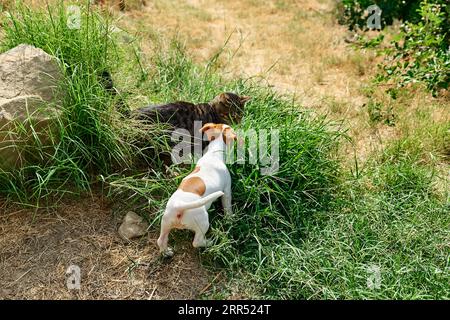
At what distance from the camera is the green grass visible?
2.98 m

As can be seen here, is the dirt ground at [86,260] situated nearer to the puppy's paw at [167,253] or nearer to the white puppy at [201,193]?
the puppy's paw at [167,253]

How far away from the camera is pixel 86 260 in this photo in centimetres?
307

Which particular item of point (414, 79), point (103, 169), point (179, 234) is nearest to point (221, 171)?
point (179, 234)

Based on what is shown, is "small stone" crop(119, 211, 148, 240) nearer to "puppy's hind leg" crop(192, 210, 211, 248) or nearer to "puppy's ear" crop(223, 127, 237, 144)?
"puppy's hind leg" crop(192, 210, 211, 248)

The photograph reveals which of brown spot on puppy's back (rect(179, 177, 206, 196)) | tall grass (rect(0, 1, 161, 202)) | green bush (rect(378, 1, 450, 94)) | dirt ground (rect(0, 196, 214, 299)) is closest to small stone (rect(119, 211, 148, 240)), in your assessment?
dirt ground (rect(0, 196, 214, 299))

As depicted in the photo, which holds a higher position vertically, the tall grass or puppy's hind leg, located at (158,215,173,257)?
the tall grass

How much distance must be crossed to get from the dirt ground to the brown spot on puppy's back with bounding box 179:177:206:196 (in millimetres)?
376

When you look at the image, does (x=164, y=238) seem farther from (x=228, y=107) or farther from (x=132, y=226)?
(x=228, y=107)

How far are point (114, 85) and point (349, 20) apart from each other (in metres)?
3.42

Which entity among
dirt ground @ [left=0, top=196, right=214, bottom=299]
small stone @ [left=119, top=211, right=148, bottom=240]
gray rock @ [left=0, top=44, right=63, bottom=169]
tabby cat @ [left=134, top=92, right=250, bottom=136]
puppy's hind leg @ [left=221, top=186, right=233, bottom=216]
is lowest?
dirt ground @ [left=0, top=196, right=214, bottom=299]

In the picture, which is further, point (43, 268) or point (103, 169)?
point (103, 169)

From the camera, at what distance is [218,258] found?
306cm

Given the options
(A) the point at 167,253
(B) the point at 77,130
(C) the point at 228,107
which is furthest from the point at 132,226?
(C) the point at 228,107
